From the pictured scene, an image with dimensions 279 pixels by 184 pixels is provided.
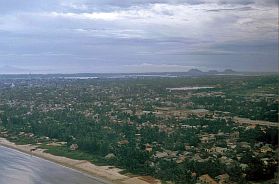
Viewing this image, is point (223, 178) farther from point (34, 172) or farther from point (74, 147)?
point (74, 147)

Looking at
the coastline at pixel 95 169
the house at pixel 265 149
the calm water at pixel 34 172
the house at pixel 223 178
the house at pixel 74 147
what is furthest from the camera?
the house at pixel 74 147

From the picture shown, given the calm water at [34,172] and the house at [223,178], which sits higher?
the house at [223,178]

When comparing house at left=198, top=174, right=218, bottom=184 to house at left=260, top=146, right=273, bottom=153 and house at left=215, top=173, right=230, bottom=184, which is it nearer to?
house at left=215, top=173, right=230, bottom=184

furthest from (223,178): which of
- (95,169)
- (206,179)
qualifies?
(95,169)

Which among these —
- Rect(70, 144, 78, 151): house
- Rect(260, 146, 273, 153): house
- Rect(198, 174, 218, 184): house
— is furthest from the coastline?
Rect(260, 146, 273, 153): house

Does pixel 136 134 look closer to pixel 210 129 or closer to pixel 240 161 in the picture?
pixel 210 129

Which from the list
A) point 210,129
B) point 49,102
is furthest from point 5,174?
point 49,102

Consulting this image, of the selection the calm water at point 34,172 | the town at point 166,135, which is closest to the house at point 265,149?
the town at point 166,135

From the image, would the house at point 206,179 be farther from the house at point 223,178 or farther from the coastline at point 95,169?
the coastline at point 95,169
